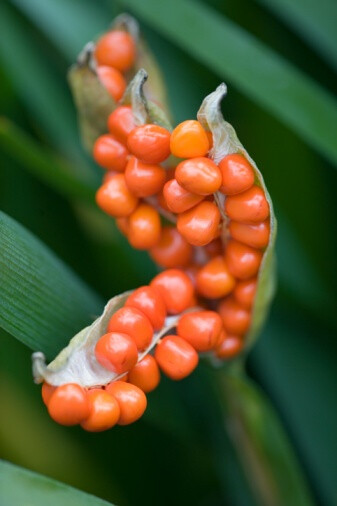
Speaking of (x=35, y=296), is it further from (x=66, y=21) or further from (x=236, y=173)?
(x=66, y=21)

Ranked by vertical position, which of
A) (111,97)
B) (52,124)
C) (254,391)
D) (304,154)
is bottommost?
(254,391)

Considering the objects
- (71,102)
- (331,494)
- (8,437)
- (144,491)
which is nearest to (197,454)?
(144,491)

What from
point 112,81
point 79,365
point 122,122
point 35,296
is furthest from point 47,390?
point 112,81

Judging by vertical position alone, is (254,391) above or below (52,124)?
below

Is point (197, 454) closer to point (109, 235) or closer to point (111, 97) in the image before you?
point (109, 235)

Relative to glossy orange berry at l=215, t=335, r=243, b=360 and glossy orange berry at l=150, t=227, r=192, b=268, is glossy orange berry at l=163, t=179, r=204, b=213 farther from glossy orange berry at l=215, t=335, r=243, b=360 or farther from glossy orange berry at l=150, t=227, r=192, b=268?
glossy orange berry at l=215, t=335, r=243, b=360

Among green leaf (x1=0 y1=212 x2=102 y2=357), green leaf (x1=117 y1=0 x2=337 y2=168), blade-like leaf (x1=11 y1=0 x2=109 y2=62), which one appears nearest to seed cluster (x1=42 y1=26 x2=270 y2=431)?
green leaf (x1=0 y1=212 x2=102 y2=357)
